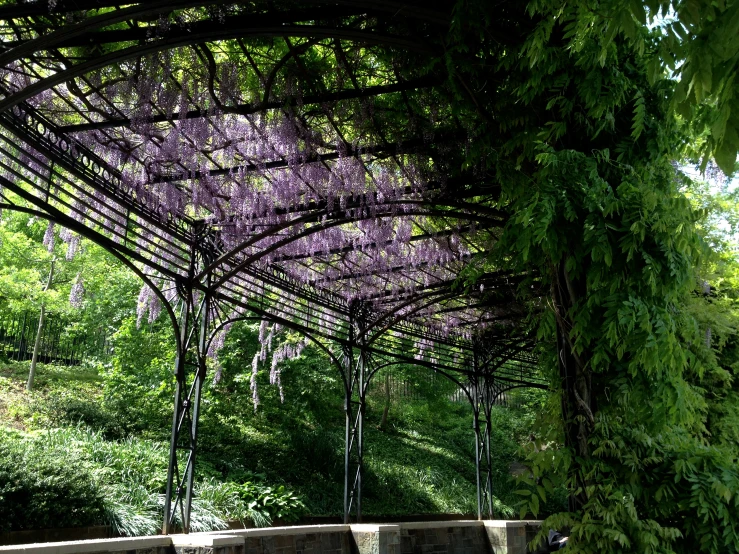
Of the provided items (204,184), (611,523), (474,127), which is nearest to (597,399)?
(611,523)

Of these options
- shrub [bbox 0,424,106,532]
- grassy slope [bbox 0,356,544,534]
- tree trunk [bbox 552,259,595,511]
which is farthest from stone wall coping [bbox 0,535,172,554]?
tree trunk [bbox 552,259,595,511]

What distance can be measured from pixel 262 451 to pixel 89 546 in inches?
296

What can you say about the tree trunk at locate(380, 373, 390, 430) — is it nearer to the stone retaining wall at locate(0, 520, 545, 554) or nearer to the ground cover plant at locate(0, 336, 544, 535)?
the ground cover plant at locate(0, 336, 544, 535)

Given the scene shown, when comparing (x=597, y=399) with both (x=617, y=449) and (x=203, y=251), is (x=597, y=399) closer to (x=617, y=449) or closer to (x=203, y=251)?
(x=617, y=449)

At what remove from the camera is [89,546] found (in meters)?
4.49

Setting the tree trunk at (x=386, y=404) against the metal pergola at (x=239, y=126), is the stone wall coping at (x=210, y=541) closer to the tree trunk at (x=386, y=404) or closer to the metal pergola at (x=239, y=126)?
the metal pergola at (x=239, y=126)

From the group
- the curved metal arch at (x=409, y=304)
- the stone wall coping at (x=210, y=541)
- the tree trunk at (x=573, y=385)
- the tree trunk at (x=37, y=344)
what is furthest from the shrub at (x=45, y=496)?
the tree trunk at (x=573, y=385)

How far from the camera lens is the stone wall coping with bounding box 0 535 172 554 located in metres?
4.13

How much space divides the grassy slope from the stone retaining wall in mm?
1734

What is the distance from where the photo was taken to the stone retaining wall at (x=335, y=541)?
4.73 meters

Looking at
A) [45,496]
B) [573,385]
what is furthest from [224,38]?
[45,496]

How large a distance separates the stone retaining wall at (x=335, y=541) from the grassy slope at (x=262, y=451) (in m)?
1.73

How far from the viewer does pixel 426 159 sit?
5.51 m

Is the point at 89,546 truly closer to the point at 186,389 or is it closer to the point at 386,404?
the point at 186,389
